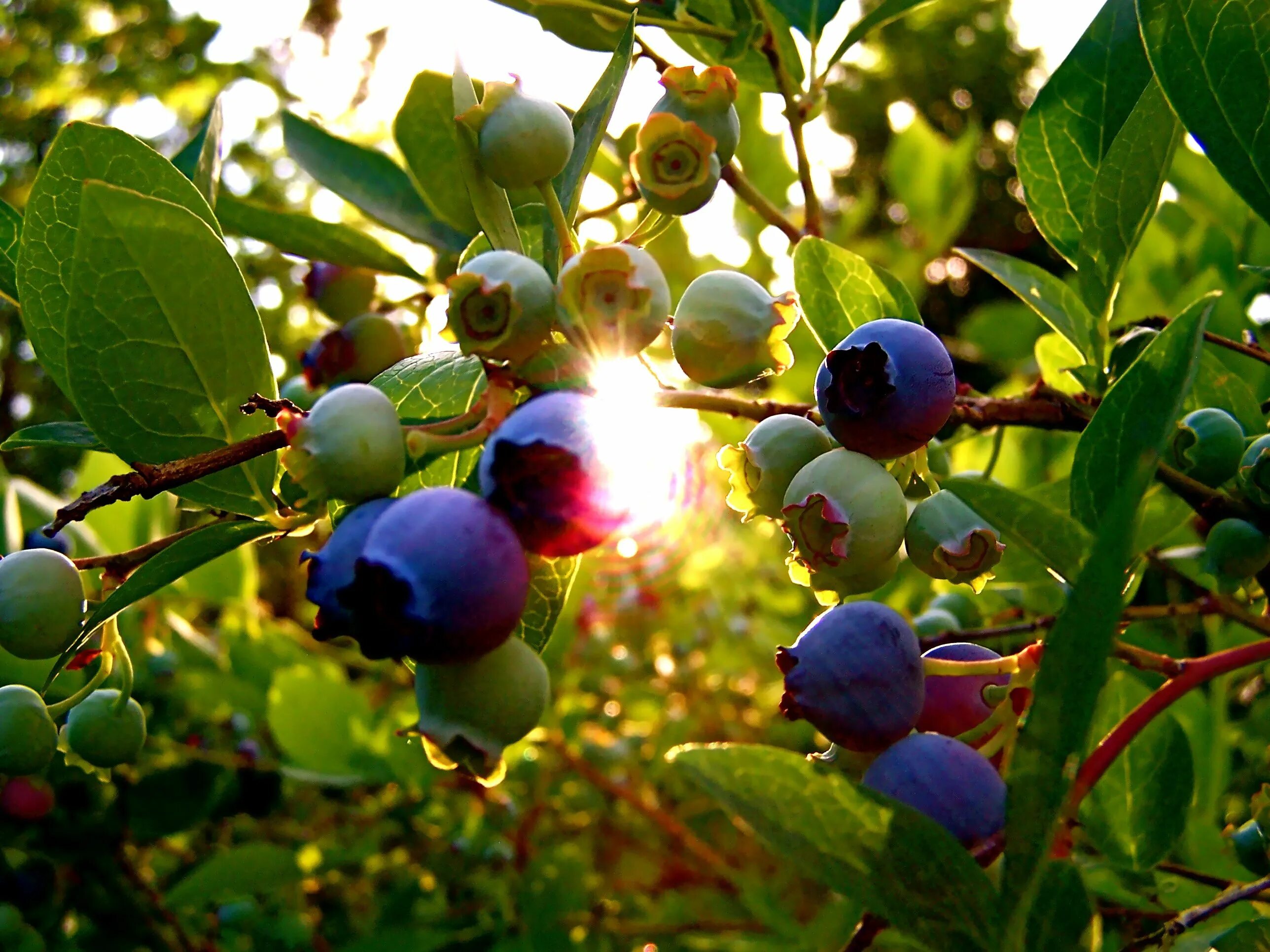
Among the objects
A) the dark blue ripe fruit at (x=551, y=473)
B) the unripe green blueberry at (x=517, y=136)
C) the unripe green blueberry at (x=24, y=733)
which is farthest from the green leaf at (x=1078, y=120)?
the unripe green blueberry at (x=24, y=733)

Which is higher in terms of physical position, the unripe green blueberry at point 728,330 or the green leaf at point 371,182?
the unripe green blueberry at point 728,330

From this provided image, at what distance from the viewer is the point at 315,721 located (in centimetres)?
180

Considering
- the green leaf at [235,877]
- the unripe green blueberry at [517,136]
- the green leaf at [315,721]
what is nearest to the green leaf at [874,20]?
the unripe green blueberry at [517,136]

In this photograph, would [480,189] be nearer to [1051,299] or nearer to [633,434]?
[633,434]

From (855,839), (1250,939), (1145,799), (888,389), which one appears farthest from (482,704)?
(1145,799)

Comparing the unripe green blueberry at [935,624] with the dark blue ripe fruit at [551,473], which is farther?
the unripe green blueberry at [935,624]

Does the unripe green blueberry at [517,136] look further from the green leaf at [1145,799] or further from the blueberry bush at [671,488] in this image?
the green leaf at [1145,799]

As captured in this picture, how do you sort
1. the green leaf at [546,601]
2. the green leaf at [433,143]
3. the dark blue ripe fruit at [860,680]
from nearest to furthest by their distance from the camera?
the dark blue ripe fruit at [860,680] → the green leaf at [546,601] → the green leaf at [433,143]

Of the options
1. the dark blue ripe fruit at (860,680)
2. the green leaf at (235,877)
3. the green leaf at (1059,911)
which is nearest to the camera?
the green leaf at (1059,911)

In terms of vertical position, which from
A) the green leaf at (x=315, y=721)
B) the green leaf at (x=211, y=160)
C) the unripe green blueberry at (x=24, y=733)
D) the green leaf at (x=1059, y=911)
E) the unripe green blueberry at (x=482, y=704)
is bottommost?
the green leaf at (x=315, y=721)

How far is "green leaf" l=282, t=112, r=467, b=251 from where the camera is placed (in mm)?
1248

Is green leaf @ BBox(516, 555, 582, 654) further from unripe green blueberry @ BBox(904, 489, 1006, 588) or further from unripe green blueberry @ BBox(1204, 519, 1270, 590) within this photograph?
unripe green blueberry @ BBox(1204, 519, 1270, 590)

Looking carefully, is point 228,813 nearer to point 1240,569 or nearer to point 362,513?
point 362,513

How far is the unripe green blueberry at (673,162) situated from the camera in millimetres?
747
